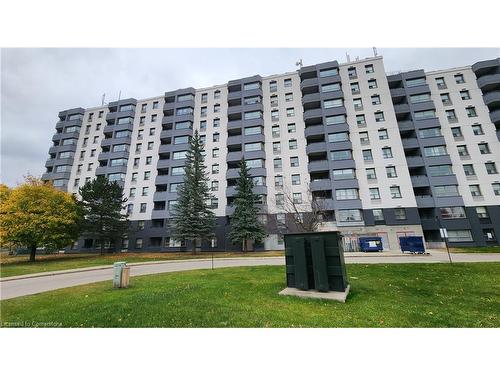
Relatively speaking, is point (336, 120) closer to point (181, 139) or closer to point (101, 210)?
point (181, 139)

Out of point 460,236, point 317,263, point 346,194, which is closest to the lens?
point 317,263

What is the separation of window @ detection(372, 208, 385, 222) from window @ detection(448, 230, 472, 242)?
31.8 ft

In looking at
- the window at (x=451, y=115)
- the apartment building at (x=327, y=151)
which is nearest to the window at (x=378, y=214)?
the apartment building at (x=327, y=151)

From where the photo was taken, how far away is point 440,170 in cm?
3497

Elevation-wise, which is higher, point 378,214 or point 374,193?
point 374,193

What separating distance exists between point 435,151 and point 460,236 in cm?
1317

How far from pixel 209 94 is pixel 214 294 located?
148 feet

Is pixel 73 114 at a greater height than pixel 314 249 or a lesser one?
greater

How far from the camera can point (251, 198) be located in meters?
33.1

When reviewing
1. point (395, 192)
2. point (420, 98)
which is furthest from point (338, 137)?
point (420, 98)

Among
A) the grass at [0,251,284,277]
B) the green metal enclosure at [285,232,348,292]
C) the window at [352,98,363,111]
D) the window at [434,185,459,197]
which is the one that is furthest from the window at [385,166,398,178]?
the green metal enclosure at [285,232,348,292]

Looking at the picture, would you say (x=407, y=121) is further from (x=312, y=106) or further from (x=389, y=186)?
(x=312, y=106)

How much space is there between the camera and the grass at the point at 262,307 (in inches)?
205

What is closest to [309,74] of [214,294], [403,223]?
[403,223]
